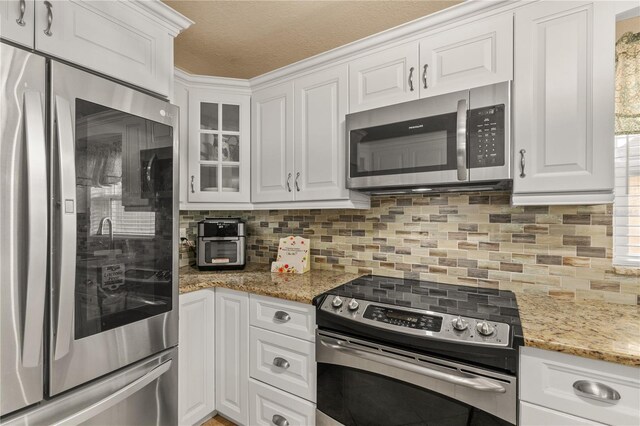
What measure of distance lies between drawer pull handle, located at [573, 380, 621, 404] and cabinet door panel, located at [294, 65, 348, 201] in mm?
1334

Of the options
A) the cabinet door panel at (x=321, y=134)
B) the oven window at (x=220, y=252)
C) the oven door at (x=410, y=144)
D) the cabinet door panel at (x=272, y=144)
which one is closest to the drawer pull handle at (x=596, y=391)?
the oven door at (x=410, y=144)

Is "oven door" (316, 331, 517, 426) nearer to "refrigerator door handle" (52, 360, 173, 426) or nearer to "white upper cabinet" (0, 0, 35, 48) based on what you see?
"refrigerator door handle" (52, 360, 173, 426)

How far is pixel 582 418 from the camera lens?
107cm

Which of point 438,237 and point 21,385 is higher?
point 438,237

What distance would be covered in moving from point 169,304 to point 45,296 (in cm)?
56

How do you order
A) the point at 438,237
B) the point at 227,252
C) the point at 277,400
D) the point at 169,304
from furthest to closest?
the point at 227,252
the point at 438,237
the point at 277,400
the point at 169,304

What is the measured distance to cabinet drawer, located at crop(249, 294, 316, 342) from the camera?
5.45 feet

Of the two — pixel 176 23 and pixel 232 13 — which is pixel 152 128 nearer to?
pixel 176 23

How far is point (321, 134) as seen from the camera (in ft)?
6.68

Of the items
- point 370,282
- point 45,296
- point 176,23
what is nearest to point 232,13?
point 176,23

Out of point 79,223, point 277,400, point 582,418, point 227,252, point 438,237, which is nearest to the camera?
point 582,418

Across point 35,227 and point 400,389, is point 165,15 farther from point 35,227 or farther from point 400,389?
point 400,389

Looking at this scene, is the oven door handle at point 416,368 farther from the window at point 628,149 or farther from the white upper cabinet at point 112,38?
the white upper cabinet at point 112,38

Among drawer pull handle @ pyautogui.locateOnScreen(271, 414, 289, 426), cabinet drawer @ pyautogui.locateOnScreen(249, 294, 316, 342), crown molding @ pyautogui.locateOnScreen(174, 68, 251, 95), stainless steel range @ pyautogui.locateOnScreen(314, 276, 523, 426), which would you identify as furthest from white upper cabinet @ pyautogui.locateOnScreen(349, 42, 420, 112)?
drawer pull handle @ pyautogui.locateOnScreen(271, 414, 289, 426)
